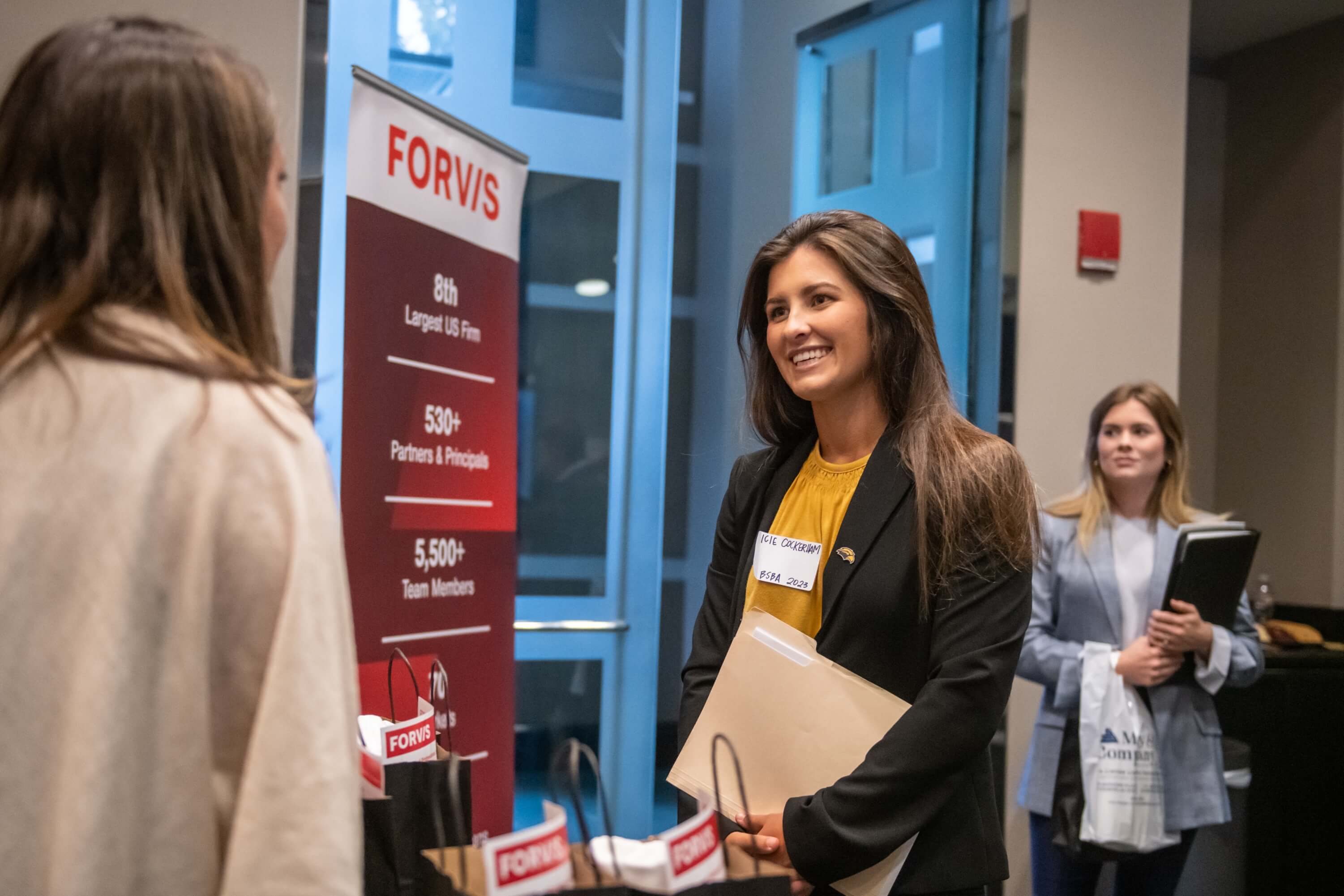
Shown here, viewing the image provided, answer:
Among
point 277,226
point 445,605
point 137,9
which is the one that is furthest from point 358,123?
point 277,226

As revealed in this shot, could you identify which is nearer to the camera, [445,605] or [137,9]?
[137,9]

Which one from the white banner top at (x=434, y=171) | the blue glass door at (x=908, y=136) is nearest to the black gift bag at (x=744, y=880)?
the white banner top at (x=434, y=171)

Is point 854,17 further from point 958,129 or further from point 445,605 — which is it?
point 445,605

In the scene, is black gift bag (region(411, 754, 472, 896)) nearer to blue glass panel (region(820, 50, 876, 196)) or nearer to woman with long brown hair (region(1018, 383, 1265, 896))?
woman with long brown hair (region(1018, 383, 1265, 896))

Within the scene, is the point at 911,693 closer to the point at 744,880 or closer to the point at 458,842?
the point at 744,880

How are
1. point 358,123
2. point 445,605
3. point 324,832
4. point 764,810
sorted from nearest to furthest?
point 324,832 < point 764,810 < point 358,123 < point 445,605

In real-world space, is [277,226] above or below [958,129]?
below

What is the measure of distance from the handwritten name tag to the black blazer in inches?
1.8

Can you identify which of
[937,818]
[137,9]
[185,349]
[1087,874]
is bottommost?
[1087,874]

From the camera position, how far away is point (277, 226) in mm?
1025

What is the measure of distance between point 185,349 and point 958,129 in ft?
10.9

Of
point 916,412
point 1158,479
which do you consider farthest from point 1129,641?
point 916,412

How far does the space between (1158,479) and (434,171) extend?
6.96 feet

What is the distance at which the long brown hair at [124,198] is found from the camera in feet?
2.88
